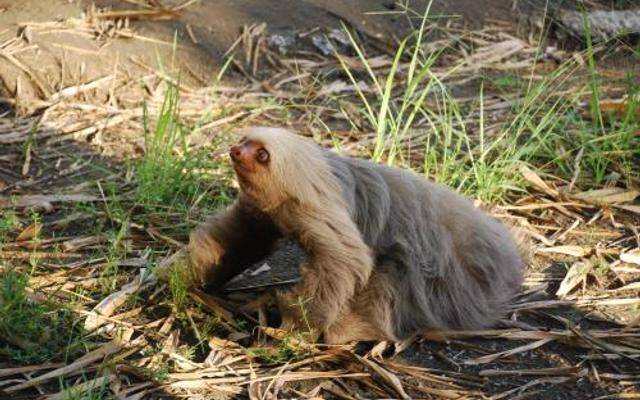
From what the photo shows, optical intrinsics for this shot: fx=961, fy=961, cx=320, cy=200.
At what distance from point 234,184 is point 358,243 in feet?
5.77

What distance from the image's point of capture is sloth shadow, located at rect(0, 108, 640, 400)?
4.08 metres

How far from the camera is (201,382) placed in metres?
3.90

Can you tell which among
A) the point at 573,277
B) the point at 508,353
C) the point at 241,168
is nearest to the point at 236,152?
the point at 241,168

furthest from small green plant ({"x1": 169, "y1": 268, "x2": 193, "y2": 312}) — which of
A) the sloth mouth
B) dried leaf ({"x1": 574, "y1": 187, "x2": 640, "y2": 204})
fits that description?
dried leaf ({"x1": 574, "y1": 187, "x2": 640, "y2": 204})

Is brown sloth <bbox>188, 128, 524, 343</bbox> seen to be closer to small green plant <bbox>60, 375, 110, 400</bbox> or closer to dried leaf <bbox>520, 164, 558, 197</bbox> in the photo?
small green plant <bbox>60, 375, 110, 400</bbox>

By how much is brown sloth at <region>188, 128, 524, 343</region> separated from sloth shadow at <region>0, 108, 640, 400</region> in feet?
0.46

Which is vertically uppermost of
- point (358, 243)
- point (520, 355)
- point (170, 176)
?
point (358, 243)

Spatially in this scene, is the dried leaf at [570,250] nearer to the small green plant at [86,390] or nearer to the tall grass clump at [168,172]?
the tall grass clump at [168,172]

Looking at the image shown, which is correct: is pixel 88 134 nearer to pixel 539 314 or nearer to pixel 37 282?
pixel 37 282

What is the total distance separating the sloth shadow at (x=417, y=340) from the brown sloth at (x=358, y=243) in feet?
0.46

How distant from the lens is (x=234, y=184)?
5.75 metres

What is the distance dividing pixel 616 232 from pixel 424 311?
1791 mm

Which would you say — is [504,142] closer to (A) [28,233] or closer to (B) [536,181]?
(B) [536,181]

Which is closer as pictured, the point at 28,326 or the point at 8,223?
the point at 28,326
